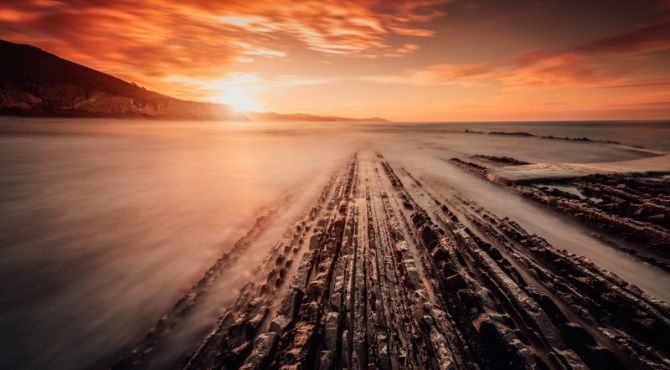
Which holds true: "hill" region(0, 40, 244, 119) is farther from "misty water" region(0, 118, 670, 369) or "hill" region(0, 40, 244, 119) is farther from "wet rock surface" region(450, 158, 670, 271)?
"wet rock surface" region(450, 158, 670, 271)

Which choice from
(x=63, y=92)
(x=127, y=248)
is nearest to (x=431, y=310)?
(x=127, y=248)

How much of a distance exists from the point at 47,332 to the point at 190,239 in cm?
243

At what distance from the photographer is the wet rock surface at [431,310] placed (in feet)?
8.26

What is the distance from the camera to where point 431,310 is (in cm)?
Answer: 306

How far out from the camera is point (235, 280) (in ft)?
12.6

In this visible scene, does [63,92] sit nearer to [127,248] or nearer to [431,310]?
[127,248]

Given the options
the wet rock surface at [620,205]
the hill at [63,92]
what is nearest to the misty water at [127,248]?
the wet rock surface at [620,205]

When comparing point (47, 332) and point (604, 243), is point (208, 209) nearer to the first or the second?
point (47, 332)

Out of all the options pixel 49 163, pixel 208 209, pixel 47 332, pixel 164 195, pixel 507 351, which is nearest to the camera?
pixel 507 351

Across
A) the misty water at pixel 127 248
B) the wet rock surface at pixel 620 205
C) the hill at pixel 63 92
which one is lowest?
the misty water at pixel 127 248

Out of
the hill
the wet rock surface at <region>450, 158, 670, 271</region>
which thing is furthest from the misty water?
the hill

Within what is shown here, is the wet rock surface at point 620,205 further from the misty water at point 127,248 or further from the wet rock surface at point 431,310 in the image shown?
the wet rock surface at point 431,310

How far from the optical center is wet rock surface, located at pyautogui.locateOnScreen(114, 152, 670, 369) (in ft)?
8.26

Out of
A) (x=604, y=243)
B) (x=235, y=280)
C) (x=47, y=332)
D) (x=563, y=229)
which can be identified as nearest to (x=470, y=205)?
(x=563, y=229)
